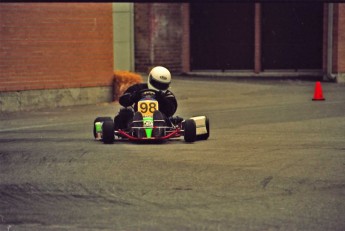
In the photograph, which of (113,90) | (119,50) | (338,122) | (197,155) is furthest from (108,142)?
(119,50)

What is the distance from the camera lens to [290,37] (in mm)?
33156

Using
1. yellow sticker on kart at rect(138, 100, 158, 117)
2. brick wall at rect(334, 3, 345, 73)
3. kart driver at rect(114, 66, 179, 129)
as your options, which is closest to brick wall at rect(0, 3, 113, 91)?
kart driver at rect(114, 66, 179, 129)

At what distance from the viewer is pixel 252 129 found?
17031mm

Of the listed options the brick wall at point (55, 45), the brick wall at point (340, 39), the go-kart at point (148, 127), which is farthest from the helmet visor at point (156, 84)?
the brick wall at point (340, 39)

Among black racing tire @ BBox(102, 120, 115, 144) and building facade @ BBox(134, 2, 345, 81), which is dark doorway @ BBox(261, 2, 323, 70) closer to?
building facade @ BBox(134, 2, 345, 81)

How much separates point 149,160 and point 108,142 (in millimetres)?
2079

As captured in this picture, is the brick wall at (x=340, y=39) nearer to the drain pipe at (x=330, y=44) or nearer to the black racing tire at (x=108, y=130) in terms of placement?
the drain pipe at (x=330, y=44)

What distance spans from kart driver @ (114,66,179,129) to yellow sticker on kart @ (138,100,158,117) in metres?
0.23

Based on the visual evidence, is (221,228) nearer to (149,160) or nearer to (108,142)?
(149,160)

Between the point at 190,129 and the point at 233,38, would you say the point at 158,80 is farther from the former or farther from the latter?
the point at 233,38

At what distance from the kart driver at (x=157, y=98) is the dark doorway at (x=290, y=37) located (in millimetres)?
18086

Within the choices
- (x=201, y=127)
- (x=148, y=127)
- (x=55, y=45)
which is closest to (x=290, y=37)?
(x=55, y=45)

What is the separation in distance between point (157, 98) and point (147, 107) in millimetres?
383

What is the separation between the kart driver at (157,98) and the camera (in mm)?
15125
